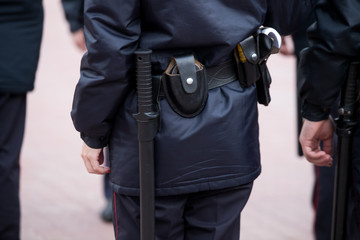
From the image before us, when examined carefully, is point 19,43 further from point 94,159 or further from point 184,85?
point 184,85

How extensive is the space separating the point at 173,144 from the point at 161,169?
0.10 m

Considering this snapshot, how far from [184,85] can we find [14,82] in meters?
1.41

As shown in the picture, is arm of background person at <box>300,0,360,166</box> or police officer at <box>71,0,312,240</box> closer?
police officer at <box>71,0,312,240</box>

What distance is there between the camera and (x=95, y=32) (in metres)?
2.09

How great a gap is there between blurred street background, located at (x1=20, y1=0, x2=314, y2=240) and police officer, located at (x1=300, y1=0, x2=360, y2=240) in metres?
1.45

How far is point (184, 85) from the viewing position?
216 cm

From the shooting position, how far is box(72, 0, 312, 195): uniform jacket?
211 cm

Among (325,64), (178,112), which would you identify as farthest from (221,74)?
(325,64)

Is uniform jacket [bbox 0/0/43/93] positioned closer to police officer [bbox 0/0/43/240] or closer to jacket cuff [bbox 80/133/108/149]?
police officer [bbox 0/0/43/240]

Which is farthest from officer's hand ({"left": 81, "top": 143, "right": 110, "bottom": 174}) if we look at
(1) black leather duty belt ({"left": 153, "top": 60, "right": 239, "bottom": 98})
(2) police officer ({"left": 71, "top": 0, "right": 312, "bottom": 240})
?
(1) black leather duty belt ({"left": 153, "top": 60, "right": 239, "bottom": 98})

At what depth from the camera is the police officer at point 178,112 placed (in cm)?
211

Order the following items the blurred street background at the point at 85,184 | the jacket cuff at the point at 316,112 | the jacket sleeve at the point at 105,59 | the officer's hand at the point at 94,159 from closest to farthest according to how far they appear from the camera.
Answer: the jacket sleeve at the point at 105,59, the officer's hand at the point at 94,159, the jacket cuff at the point at 316,112, the blurred street background at the point at 85,184

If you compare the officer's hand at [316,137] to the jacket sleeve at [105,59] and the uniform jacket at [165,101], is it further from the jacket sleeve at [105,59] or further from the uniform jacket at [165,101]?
the jacket sleeve at [105,59]

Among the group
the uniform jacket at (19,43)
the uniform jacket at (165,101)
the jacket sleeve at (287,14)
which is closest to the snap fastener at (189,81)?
the uniform jacket at (165,101)
